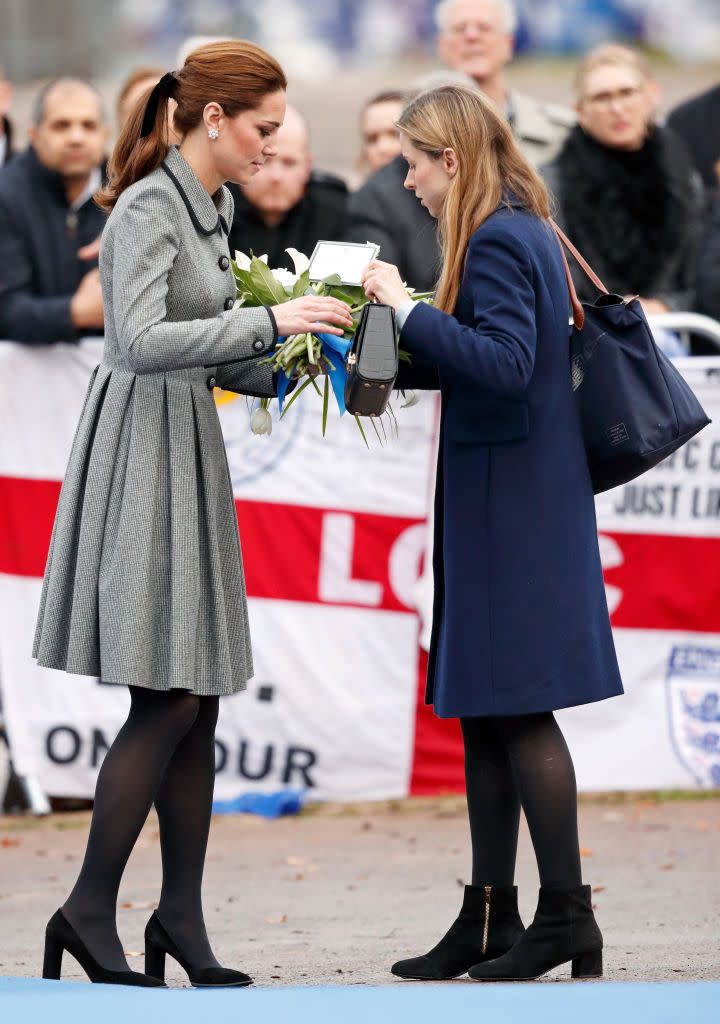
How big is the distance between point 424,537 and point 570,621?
8.28ft

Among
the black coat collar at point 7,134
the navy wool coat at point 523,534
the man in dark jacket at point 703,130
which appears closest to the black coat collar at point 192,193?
the navy wool coat at point 523,534

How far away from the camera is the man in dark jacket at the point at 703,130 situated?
308 inches

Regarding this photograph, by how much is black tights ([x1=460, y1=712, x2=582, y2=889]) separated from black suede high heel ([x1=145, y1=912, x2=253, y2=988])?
1.96 feet

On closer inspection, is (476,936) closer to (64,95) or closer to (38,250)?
(38,250)

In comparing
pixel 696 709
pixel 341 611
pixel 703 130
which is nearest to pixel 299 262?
pixel 341 611

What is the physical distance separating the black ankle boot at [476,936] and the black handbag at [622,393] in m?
0.99

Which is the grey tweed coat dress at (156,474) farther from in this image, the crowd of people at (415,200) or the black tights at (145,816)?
the crowd of people at (415,200)

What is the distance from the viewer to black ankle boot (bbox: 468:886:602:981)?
3766mm

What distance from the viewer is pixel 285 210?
673cm

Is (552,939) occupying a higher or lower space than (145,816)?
lower

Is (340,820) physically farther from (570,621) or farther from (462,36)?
(462,36)

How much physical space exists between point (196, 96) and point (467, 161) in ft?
1.98

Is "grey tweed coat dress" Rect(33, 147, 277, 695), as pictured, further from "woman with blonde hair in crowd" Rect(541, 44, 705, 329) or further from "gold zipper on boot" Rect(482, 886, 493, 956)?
"woman with blonde hair in crowd" Rect(541, 44, 705, 329)

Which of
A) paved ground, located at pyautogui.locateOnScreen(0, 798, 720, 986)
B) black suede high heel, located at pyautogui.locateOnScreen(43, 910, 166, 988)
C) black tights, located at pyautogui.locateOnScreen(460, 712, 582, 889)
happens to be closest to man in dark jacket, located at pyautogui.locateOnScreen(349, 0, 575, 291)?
paved ground, located at pyautogui.locateOnScreen(0, 798, 720, 986)
